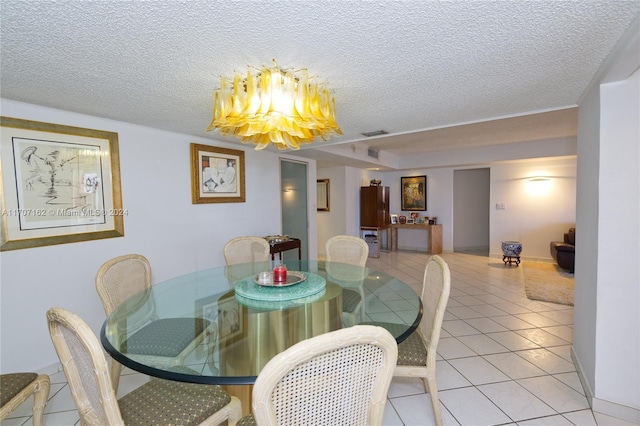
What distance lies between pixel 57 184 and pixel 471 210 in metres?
7.84

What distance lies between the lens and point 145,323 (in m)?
1.62

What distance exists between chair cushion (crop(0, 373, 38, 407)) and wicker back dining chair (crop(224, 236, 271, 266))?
5.19ft

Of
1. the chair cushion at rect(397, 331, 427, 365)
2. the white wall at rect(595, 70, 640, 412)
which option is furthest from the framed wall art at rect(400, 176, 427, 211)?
the chair cushion at rect(397, 331, 427, 365)

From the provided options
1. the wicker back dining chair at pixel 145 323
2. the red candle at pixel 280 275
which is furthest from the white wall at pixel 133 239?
the red candle at pixel 280 275

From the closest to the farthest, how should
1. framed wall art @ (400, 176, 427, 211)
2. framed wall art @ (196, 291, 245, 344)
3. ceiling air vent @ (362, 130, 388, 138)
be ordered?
framed wall art @ (196, 291, 245, 344)
ceiling air vent @ (362, 130, 388, 138)
framed wall art @ (400, 176, 427, 211)

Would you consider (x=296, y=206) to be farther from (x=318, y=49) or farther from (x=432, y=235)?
(x=318, y=49)

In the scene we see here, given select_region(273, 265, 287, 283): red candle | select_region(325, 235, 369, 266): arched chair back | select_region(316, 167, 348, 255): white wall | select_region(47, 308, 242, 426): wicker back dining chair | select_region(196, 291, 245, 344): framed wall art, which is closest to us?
select_region(47, 308, 242, 426): wicker back dining chair

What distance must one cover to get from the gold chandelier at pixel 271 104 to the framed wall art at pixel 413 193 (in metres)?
6.15

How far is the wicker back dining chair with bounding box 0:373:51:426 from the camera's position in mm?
1389

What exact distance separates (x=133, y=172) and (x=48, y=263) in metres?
0.96

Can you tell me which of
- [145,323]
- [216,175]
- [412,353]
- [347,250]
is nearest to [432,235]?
[347,250]

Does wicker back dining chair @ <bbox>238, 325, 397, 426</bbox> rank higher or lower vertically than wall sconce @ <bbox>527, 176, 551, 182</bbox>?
lower

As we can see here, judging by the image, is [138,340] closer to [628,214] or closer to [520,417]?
[520,417]

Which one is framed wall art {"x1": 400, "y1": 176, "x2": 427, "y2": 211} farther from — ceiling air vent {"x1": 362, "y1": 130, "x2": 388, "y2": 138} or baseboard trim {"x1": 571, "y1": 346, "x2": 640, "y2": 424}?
baseboard trim {"x1": 571, "y1": 346, "x2": 640, "y2": 424}
